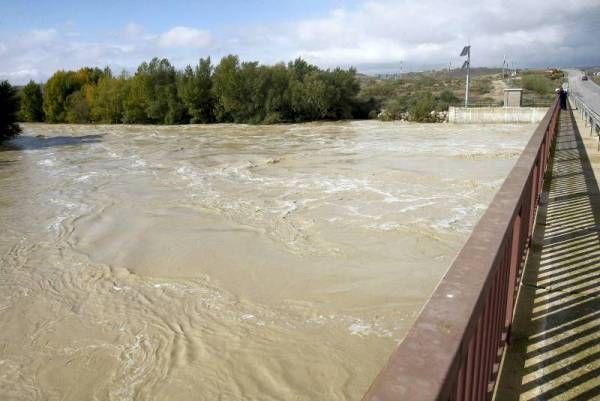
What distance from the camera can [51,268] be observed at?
876cm

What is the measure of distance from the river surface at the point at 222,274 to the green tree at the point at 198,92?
30.8 m

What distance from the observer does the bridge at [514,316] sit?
128 cm

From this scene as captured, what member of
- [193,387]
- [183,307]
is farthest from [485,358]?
[183,307]

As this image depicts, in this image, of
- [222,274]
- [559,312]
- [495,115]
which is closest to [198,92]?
[495,115]

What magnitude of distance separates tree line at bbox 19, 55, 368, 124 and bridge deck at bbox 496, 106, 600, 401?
136ft

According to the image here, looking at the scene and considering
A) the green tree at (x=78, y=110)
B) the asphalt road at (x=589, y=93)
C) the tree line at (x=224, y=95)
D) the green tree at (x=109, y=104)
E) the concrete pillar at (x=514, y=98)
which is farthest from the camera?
the green tree at (x=78, y=110)

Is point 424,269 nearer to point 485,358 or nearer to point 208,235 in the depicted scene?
point 208,235

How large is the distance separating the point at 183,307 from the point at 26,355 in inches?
77.3

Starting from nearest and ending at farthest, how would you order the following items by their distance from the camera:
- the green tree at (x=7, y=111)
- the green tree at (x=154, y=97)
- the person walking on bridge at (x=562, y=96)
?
1. the person walking on bridge at (x=562, y=96)
2. the green tree at (x=7, y=111)
3. the green tree at (x=154, y=97)

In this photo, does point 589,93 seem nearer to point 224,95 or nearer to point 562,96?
point 562,96

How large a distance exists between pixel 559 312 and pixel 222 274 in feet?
18.3

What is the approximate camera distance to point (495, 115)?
36688mm

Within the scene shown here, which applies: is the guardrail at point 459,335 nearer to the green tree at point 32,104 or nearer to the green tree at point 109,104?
the green tree at point 109,104

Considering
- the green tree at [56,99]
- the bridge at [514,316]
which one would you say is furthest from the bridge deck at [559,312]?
the green tree at [56,99]
